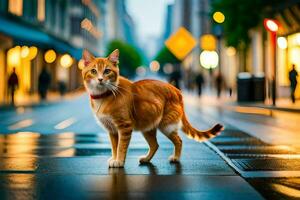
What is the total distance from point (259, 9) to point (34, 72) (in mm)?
19883

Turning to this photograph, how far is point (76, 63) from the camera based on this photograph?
235 ft

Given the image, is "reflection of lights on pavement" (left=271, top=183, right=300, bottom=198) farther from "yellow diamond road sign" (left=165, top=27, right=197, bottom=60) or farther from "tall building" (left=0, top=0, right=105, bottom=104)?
"yellow diamond road sign" (left=165, top=27, right=197, bottom=60)

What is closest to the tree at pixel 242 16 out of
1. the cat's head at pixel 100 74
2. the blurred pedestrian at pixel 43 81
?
the blurred pedestrian at pixel 43 81

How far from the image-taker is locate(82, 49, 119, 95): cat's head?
6984 mm

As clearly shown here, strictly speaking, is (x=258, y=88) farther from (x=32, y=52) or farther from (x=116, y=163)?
(x=116, y=163)

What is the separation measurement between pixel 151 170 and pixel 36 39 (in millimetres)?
30342

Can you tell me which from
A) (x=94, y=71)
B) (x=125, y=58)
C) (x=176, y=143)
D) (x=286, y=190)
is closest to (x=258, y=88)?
(x=176, y=143)

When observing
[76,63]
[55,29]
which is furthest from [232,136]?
[76,63]

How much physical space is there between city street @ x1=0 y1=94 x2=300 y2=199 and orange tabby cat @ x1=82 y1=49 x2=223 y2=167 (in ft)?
1.44

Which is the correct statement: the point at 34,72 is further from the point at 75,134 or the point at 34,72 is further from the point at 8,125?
the point at 75,134

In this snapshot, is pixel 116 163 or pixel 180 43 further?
pixel 180 43

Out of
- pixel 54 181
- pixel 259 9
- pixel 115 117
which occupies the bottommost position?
pixel 54 181

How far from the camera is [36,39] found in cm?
3644

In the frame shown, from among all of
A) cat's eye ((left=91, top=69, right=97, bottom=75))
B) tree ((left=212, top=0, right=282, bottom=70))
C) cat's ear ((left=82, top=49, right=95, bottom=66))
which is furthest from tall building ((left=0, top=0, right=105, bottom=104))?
cat's eye ((left=91, top=69, right=97, bottom=75))
